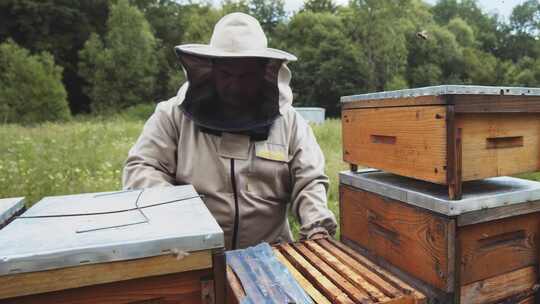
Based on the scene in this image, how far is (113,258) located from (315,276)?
0.64 meters

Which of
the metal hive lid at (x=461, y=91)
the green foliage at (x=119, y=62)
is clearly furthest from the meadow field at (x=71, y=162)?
the green foliage at (x=119, y=62)

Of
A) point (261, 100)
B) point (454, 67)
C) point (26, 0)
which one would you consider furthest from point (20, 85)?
point (454, 67)

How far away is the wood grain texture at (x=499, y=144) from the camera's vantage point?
4.37 feet

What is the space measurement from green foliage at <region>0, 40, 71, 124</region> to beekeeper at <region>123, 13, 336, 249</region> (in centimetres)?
2137

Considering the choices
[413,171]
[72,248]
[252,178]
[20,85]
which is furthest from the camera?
[20,85]

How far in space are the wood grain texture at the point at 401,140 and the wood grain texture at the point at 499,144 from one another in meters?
0.09

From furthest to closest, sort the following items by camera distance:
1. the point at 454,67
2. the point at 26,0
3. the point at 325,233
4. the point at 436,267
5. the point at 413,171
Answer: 1. the point at 454,67
2. the point at 26,0
3. the point at 325,233
4. the point at 413,171
5. the point at 436,267

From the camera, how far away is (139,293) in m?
0.92

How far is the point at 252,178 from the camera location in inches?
77.2

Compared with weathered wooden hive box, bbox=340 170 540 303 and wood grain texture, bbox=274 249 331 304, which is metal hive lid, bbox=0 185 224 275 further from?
weathered wooden hive box, bbox=340 170 540 303

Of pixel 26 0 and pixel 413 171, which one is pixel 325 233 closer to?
pixel 413 171

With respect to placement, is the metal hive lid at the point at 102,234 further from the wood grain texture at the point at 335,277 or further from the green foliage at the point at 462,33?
the green foliage at the point at 462,33

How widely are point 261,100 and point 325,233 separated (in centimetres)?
72

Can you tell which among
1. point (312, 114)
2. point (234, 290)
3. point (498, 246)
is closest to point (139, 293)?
point (234, 290)
